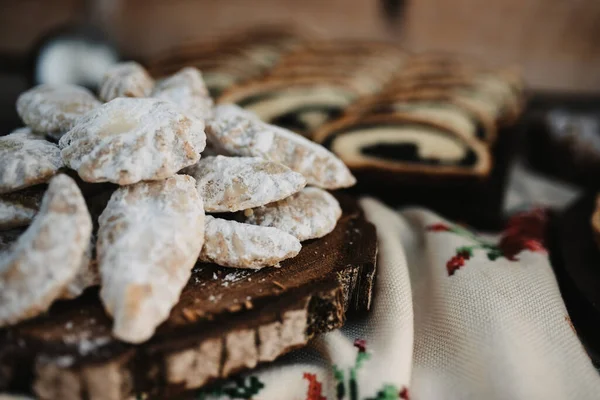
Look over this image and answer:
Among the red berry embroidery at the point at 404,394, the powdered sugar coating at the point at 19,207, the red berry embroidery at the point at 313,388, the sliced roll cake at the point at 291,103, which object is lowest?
the red berry embroidery at the point at 313,388

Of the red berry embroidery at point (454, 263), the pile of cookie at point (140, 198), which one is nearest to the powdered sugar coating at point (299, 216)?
the pile of cookie at point (140, 198)

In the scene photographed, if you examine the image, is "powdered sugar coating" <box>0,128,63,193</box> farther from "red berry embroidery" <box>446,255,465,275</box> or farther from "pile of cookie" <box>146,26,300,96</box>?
"pile of cookie" <box>146,26,300,96</box>

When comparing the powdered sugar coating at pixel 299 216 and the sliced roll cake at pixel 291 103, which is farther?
the sliced roll cake at pixel 291 103

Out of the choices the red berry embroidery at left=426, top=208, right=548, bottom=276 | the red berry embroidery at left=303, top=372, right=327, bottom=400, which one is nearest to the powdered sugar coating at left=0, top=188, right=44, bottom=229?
the red berry embroidery at left=303, top=372, right=327, bottom=400

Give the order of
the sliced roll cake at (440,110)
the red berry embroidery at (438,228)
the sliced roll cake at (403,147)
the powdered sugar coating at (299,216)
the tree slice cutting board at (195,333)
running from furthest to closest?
1. the sliced roll cake at (440,110)
2. the sliced roll cake at (403,147)
3. the red berry embroidery at (438,228)
4. the powdered sugar coating at (299,216)
5. the tree slice cutting board at (195,333)

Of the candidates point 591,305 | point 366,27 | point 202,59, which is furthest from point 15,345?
point 366,27

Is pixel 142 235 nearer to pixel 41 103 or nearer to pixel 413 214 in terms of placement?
pixel 41 103

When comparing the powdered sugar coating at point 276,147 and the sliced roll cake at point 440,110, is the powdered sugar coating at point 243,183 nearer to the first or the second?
the powdered sugar coating at point 276,147
